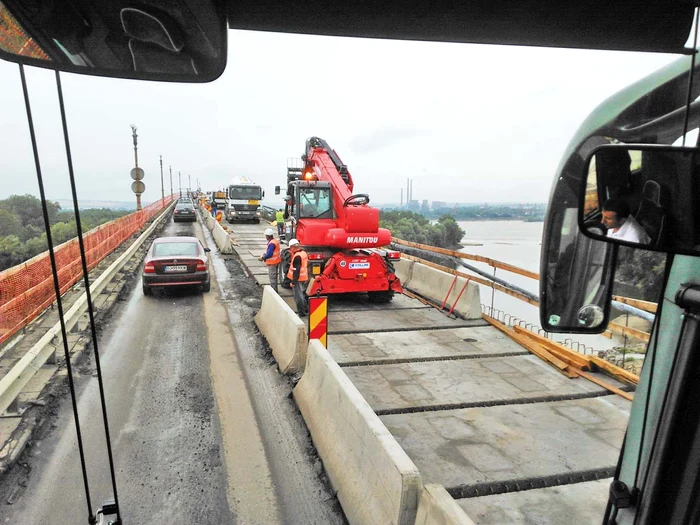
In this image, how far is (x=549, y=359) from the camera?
7535 mm

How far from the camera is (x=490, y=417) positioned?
5730mm

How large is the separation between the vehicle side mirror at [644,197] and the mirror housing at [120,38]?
4.81 feet

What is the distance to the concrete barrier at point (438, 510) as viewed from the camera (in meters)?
2.73

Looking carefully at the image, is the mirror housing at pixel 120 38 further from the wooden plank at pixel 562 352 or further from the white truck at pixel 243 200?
the white truck at pixel 243 200

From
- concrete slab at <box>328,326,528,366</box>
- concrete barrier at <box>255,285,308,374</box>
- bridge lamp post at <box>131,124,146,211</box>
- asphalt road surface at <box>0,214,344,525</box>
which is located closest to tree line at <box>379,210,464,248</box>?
bridge lamp post at <box>131,124,146,211</box>

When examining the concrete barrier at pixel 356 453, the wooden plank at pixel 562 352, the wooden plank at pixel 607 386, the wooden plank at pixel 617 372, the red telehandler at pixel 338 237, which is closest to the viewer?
the concrete barrier at pixel 356 453

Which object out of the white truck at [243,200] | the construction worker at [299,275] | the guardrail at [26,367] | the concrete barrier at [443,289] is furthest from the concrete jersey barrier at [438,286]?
the white truck at [243,200]

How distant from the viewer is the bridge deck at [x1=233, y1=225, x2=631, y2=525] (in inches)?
169

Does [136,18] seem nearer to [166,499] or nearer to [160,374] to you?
[166,499]

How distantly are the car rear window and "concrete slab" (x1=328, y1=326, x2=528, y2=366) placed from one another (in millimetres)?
6125

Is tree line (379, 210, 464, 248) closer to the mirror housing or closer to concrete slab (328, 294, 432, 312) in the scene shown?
concrete slab (328, 294, 432, 312)

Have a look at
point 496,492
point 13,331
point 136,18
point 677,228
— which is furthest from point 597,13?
point 13,331

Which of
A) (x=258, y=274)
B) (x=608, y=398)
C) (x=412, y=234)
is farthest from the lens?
(x=412, y=234)

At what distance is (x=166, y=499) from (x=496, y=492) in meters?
2.99
